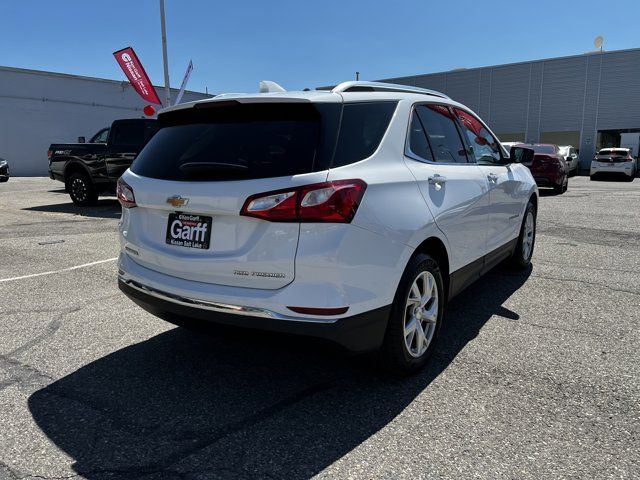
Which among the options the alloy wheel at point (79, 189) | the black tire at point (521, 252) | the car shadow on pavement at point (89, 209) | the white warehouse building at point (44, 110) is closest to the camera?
the black tire at point (521, 252)

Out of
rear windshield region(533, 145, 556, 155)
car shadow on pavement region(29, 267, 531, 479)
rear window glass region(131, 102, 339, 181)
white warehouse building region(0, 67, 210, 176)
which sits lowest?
car shadow on pavement region(29, 267, 531, 479)

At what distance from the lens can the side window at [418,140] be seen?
3.35 m

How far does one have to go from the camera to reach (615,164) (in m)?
23.3

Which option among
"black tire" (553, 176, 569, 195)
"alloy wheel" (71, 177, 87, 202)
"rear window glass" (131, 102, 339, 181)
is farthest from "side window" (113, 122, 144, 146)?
"black tire" (553, 176, 569, 195)

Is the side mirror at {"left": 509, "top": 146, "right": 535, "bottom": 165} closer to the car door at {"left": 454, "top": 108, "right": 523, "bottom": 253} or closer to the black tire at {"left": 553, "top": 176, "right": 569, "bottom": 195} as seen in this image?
the car door at {"left": 454, "top": 108, "right": 523, "bottom": 253}

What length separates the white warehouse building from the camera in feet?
93.2

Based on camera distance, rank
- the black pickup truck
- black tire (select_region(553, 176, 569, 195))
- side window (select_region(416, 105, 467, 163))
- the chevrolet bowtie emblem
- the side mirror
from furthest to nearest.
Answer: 1. black tire (select_region(553, 176, 569, 195))
2. the black pickup truck
3. the side mirror
4. side window (select_region(416, 105, 467, 163))
5. the chevrolet bowtie emblem

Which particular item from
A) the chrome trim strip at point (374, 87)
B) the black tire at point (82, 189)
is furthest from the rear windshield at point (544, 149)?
the chrome trim strip at point (374, 87)

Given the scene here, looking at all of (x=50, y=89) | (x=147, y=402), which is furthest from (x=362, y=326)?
(x=50, y=89)

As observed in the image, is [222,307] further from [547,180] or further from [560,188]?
[560,188]

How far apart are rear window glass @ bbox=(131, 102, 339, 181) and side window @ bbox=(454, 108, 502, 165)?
1986 millimetres

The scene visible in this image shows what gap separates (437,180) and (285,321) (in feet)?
4.89

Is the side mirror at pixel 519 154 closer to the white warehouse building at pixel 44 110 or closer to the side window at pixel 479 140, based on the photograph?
the side window at pixel 479 140

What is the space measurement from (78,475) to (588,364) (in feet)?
10.2
